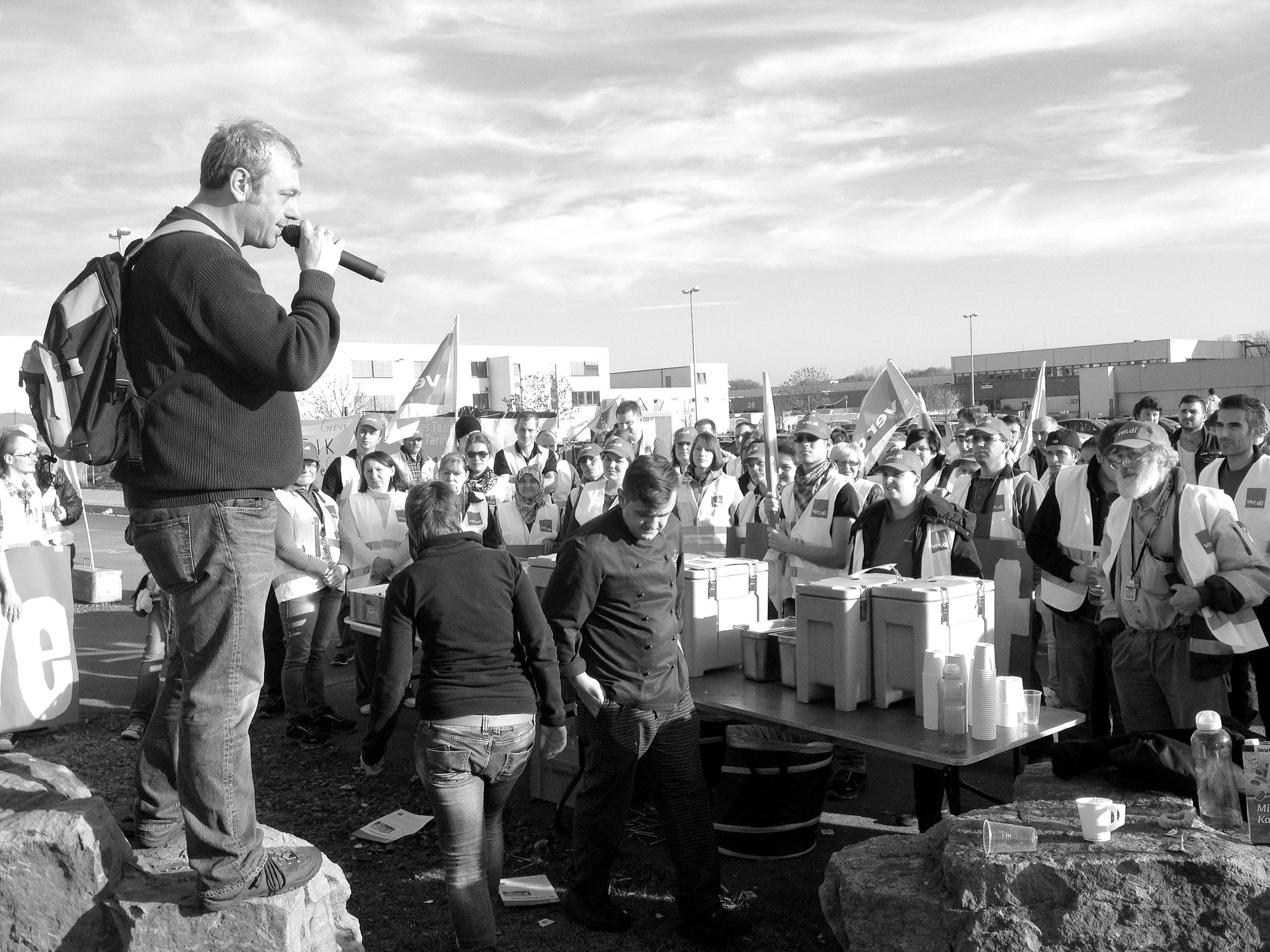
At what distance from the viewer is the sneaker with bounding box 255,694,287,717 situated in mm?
7984

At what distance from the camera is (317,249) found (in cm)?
283

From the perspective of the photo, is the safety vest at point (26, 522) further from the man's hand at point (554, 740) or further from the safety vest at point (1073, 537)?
the safety vest at point (1073, 537)

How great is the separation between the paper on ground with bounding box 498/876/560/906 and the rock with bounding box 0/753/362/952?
125 cm

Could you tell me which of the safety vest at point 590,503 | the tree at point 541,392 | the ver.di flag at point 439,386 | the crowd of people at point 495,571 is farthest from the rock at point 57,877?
the tree at point 541,392

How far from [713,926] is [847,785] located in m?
2.02

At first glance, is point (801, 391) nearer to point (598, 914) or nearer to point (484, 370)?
point (484, 370)

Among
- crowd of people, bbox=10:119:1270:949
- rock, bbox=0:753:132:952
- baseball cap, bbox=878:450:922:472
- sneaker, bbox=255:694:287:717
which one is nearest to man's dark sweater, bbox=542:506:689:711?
crowd of people, bbox=10:119:1270:949

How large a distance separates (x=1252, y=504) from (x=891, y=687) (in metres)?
2.94

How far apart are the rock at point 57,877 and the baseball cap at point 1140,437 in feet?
14.2

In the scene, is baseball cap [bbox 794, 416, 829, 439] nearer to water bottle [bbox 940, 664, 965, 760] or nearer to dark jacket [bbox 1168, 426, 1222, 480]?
water bottle [bbox 940, 664, 965, 760]

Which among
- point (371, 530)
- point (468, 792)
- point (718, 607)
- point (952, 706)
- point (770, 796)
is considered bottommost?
point (770, 796)

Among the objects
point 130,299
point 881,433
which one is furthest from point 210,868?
point 881,433

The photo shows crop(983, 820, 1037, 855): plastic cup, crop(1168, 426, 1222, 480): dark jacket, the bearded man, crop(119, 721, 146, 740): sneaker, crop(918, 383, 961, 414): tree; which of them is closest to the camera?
crop(983, 820, 1037, 855): plastic cup

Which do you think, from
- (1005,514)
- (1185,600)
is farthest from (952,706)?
Result: (1005,514)
